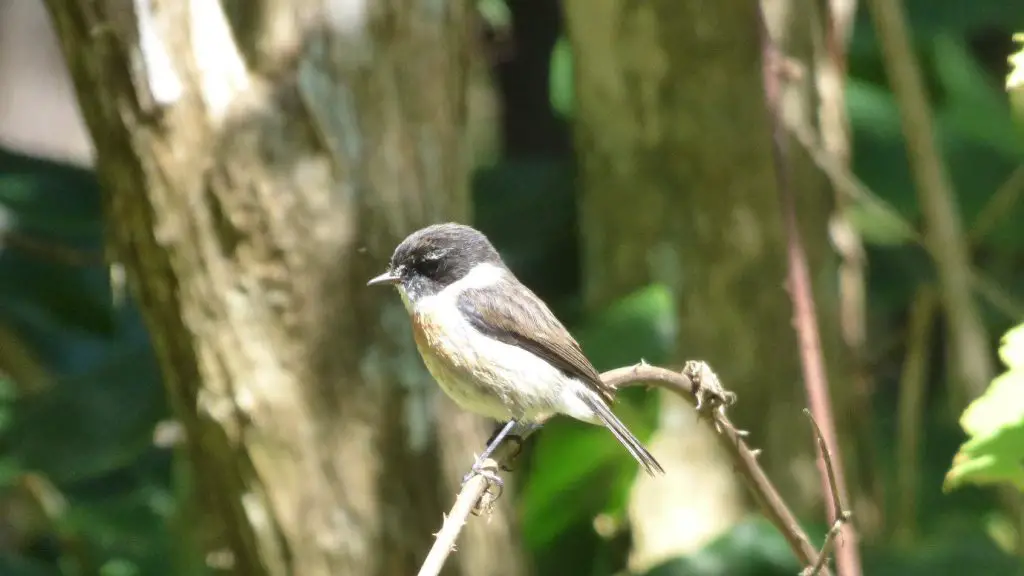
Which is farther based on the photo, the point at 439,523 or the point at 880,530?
the point at 880,530

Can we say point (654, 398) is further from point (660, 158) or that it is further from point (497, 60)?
point (497, 60)

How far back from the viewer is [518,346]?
227 centimetres

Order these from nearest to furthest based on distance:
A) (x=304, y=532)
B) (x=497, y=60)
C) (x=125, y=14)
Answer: (x=125, y=14)
(x=304, y=532)
(x=497, y=60)

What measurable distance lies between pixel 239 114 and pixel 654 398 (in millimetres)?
1159

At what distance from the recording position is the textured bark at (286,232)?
2.31m

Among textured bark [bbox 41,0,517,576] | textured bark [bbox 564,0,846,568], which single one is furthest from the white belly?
textured bark [bbox 564,0,846,568]

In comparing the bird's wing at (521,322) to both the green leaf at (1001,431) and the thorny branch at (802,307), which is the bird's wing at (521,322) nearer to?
the thorny branch at (802,307)

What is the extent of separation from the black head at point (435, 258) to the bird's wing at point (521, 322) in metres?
0.06

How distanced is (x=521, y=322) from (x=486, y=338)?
0.29ft

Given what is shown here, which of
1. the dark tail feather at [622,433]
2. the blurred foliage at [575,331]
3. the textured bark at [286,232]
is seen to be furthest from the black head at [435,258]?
the blurred foliage at [575,331]

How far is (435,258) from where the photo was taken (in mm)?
2215

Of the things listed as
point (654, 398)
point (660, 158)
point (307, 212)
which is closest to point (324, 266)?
point (307, 212)

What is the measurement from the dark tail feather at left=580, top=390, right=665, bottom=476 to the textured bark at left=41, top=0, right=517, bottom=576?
0.49 meters

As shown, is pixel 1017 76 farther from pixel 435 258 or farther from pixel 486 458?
pixel 435 258
